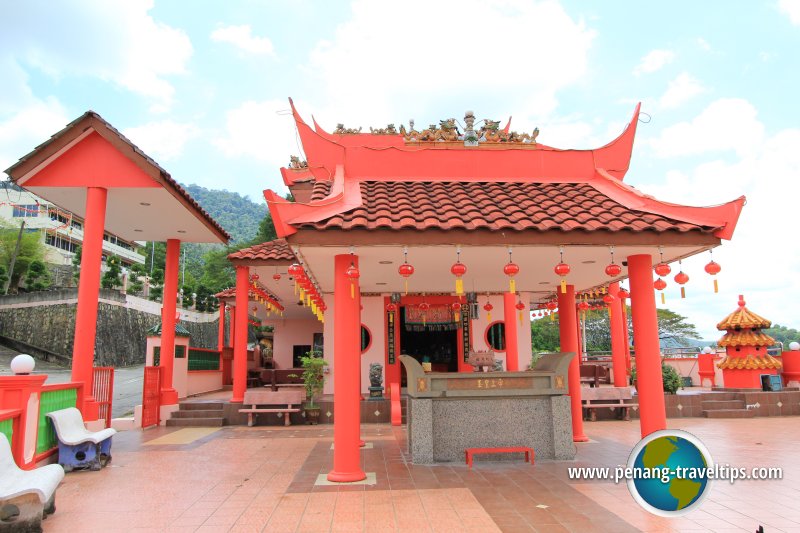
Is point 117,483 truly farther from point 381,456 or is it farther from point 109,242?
point 109,242

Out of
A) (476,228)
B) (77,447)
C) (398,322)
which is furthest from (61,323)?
(476,228)

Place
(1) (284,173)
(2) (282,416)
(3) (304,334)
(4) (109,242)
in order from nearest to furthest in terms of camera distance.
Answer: (2) (282,416), (1) (284,173), (3) (304,334), (4) (109,242)

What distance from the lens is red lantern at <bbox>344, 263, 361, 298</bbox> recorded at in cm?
645

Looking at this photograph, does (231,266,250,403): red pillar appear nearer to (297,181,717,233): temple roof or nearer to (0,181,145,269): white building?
(297,181,717,233): temple roof

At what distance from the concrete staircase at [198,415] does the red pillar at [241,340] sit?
50 centimetres

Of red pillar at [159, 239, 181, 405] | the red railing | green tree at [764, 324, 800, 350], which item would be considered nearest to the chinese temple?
red pillar at [159, 239, 181, 405]

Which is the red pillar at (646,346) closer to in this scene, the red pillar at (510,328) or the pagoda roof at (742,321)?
the red pillar at (510,328)

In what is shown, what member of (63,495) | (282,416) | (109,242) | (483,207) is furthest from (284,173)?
(109,242)

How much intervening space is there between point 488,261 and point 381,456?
3.59m

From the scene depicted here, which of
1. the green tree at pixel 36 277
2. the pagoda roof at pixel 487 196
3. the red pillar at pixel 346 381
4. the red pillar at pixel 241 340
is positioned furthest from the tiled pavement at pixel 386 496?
the green tree at pixel 36 277

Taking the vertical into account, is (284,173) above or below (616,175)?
above

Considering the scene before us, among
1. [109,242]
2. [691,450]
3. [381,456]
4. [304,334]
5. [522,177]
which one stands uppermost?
[109,242]

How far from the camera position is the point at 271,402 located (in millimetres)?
12383

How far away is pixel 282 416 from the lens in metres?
12.6
